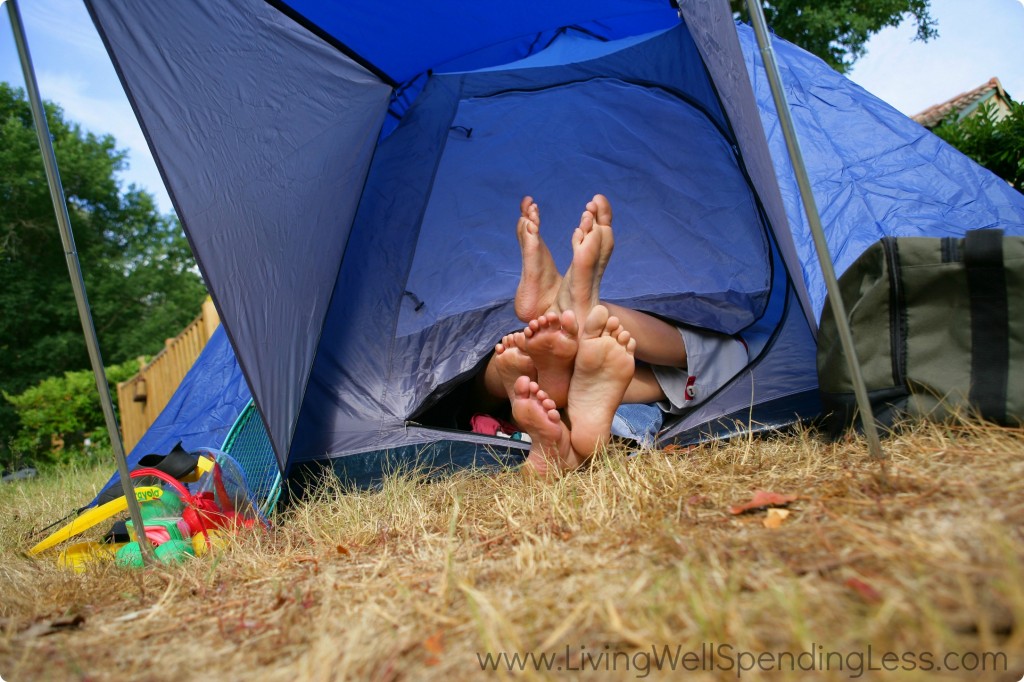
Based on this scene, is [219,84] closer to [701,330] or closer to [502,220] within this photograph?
[502,220]

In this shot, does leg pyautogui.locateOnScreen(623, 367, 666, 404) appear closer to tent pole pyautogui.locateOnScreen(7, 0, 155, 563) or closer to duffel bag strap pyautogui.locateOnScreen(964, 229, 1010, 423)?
duffel bag strap pyautogui.locateOnScreen(964, 229, 1010, 423)

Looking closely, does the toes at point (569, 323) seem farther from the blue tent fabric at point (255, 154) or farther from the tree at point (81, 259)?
the tree at point (81, 259)

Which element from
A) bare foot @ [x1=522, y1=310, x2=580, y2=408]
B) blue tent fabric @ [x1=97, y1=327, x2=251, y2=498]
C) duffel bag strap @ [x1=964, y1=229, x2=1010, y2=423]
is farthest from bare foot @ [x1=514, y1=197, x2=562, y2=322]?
blue tent fabric @ [x1=97, y1=327, x2=251, y2=498]

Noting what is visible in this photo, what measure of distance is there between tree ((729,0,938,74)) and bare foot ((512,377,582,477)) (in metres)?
6.81

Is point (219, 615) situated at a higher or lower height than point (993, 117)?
lower

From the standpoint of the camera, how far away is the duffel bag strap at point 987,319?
4.14 feet

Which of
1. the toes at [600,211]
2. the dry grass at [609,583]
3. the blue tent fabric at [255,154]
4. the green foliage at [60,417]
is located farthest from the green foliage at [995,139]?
the green foliage at [60,417]

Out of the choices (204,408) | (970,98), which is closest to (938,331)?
(204,408)

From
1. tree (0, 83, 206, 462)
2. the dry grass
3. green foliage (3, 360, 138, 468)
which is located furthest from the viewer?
tree (0, 83, 206, 462)

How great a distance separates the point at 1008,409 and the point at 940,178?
34.3 inches

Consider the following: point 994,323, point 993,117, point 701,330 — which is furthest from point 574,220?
point 993,117

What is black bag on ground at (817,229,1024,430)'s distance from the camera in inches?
49.8

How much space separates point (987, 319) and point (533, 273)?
97 centimetres

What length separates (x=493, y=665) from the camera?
2.31 ft
